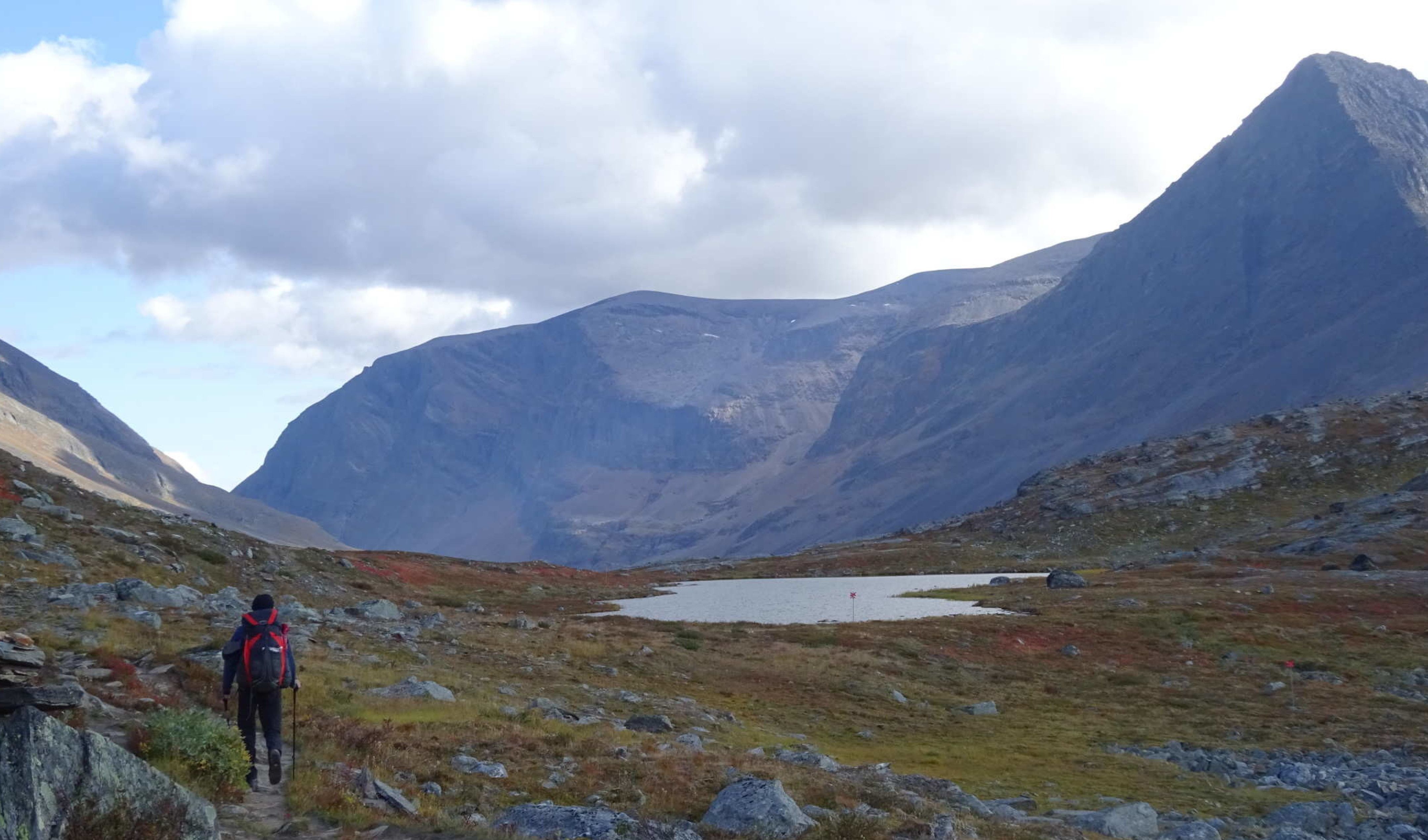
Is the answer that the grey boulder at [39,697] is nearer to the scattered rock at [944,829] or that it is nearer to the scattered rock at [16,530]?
the scattered rock at [944,829]

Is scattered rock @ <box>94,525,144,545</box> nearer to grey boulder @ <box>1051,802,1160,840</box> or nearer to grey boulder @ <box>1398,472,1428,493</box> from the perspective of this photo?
grey boulder @ <box>1051,802,1160,840</box>

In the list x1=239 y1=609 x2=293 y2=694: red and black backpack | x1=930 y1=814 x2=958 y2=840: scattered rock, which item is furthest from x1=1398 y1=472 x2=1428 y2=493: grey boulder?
x1=239 y1=609 x2=293 y2=694: red and black backpack

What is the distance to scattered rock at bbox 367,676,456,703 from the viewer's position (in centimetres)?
2748

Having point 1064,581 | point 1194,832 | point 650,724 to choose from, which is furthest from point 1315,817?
point 1064,581

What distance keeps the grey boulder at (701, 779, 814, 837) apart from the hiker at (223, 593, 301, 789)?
25.5ft

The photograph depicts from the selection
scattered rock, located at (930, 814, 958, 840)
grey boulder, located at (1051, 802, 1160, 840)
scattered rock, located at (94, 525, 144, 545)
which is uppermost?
scattered rock, located at (94, 525, 144, 545)

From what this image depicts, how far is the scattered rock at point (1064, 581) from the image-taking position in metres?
90.4

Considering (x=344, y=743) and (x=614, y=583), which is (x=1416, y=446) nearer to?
(x=614, y=583)

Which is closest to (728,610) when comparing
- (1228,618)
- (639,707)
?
(1228,618)

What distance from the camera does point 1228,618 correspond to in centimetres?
6194

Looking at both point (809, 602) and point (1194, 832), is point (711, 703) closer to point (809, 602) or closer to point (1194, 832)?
point (1194, 832)

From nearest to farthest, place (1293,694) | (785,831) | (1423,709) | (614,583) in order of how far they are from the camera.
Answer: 1. (785,831)
2. (1423,709)
3. (1293,694)
4. (614,583)

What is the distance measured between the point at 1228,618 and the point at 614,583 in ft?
283

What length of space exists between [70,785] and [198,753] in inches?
137
